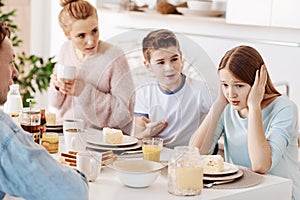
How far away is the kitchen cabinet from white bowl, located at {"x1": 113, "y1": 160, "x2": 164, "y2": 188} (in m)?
1.43

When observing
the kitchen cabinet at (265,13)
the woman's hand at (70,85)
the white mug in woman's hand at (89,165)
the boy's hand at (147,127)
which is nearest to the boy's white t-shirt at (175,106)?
the boy's hand at (147,127)

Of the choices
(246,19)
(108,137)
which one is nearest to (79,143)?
(108,137)

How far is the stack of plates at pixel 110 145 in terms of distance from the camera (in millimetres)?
2174

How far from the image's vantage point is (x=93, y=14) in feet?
10.1

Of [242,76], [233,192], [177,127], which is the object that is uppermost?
[242,76]

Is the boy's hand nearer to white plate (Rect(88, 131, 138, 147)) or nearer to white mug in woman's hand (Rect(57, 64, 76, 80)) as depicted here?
white plate (Rect(88, 131, 138, 147))

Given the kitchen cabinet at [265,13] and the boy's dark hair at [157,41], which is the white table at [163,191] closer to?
the boy's dark hair at [157,41]

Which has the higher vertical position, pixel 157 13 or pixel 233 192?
pixel 157 13

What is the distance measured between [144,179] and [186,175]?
13cm

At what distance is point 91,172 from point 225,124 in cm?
69

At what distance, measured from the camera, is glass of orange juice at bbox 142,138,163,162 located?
6.85 feet

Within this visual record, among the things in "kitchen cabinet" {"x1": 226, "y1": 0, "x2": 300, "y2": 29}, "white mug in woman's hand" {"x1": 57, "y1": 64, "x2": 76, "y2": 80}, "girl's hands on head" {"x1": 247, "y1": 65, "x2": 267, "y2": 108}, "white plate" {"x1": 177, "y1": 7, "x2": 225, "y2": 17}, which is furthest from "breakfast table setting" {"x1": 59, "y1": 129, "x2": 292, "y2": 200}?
"white plate" {"x1": 177, "y1": 7, "x2": 225, "y2": 17}

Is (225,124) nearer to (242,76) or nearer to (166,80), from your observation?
(242,76)

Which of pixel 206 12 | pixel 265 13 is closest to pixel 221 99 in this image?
pixel 265 13
